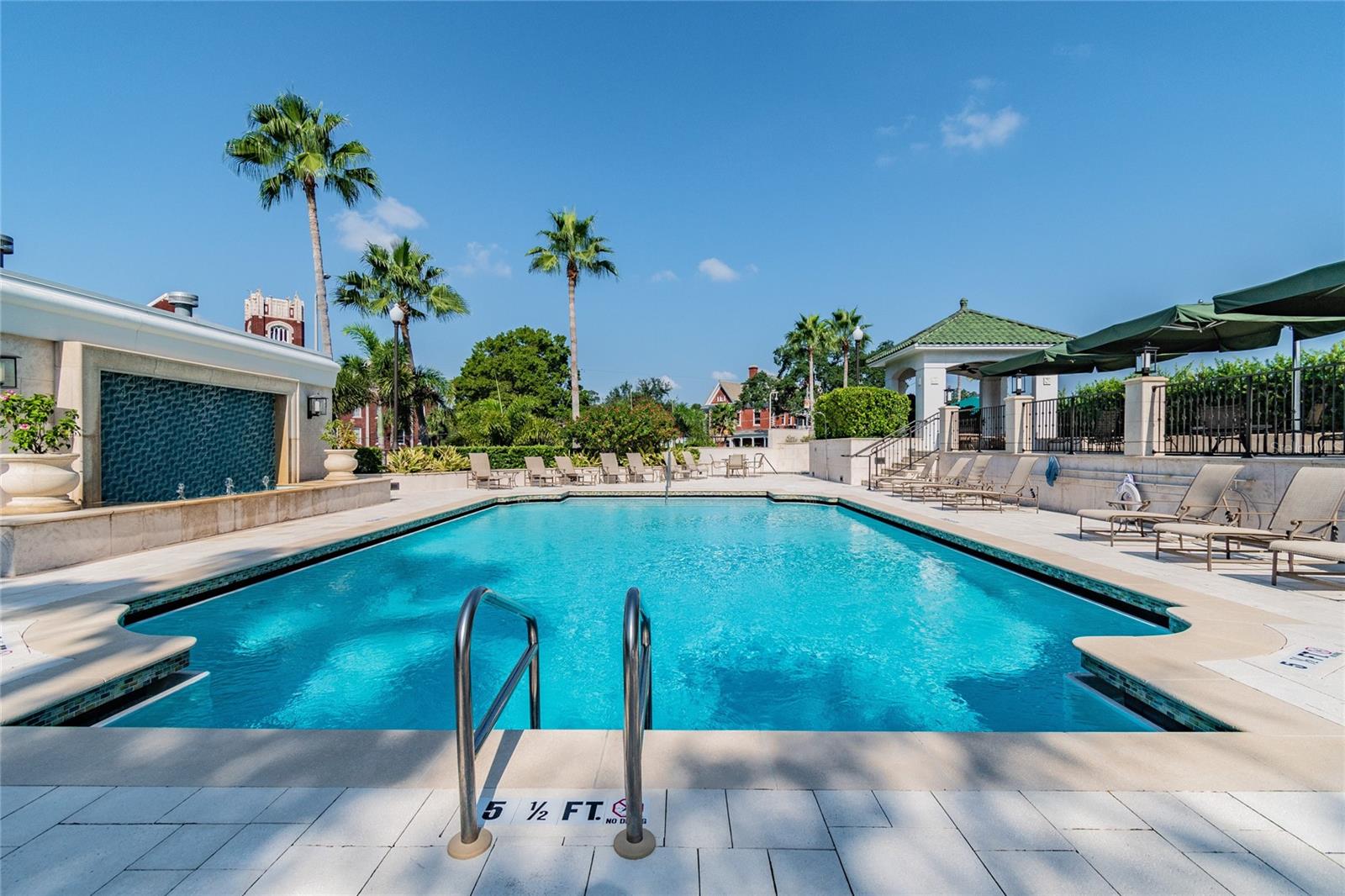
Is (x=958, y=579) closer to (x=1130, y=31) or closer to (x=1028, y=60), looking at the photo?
(x=1130, y=31)

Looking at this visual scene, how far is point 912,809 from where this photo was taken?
231 cm

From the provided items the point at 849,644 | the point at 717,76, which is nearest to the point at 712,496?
the point at 849,644

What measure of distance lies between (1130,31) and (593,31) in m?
14.1

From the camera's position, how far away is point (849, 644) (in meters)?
5.83

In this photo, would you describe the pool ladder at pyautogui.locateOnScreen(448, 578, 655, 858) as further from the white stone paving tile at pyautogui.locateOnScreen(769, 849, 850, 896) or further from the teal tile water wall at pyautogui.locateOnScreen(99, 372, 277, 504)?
the teal tile water wall at pyautogui.locateOnScreen(99, 372, 277, 504)

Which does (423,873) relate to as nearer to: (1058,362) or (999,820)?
(999,820)

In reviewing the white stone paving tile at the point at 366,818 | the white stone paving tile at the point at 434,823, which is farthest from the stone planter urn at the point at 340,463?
the white stone paving tile at the point at 434,823

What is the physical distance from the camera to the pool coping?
10.3 feet

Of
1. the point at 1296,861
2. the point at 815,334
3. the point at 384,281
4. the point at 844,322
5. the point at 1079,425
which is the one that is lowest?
the point at 1296,861

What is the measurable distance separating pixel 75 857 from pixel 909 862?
307cm

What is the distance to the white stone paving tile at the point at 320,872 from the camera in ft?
6.27

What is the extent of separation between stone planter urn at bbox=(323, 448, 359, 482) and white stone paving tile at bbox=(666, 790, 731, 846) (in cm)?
1399

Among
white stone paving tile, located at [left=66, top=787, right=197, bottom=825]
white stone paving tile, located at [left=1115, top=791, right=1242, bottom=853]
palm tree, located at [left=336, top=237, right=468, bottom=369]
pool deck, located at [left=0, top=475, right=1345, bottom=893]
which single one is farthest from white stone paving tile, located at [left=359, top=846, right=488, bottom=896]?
palm tree, located at [left=336, top=237, right=468, bottom=369]

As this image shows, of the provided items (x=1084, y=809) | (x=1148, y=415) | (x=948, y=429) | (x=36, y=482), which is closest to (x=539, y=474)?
(x=36, y=482)
